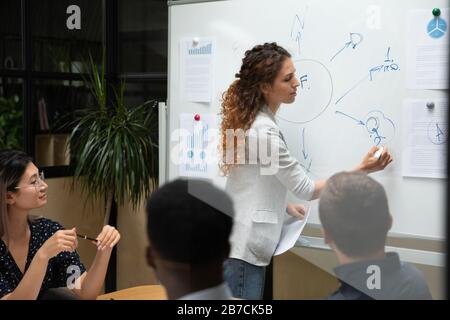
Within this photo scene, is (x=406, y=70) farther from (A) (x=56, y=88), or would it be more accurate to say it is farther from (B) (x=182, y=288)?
(A) (x=56, y=88)

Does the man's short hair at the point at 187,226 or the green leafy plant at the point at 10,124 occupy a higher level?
the green leafy plant at the point at 10,124

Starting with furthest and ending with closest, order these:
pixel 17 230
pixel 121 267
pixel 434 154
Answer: pixel 121 267
pixel 17 230
pixel 434 154

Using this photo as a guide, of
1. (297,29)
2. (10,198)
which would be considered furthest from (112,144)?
(297,29)

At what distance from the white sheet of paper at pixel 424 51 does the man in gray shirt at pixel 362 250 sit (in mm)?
501

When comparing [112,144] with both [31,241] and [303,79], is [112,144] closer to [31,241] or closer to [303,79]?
[31,241]

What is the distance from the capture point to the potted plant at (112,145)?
2936mm

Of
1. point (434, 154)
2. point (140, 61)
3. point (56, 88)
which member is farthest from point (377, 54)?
point (56, 88)

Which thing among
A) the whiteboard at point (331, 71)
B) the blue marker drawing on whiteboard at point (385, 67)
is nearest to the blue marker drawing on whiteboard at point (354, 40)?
Answer: the whiteboard at point (331, 71)

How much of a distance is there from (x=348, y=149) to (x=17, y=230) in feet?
3.66

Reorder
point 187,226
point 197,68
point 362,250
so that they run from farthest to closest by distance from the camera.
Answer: point 197,68 < point 362,250 < point 187,226

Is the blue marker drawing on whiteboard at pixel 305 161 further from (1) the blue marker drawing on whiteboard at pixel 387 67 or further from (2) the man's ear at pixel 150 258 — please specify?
(2) the man's ear at pixel 150 258

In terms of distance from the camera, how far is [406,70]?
2.00 meters

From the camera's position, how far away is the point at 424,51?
1906 mm

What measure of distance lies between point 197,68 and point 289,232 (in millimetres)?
804
